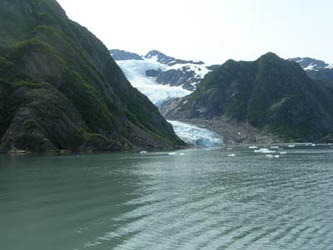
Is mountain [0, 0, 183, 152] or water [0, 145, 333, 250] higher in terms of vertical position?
mountain [0, 0, 183, 152]

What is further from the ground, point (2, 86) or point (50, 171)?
point (2, 86)

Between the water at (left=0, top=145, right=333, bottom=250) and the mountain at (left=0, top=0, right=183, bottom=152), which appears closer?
the water at (left=0, top=145, right=333, bottom=250)

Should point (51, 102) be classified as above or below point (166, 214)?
above

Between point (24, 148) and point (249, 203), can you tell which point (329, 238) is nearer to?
point (249, 203)

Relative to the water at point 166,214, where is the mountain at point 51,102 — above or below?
above

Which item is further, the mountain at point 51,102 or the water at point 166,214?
the mountain at point 51,102

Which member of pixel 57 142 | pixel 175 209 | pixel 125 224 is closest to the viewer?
pixel 125 224

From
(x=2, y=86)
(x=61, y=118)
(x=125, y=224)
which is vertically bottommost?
(x=125, y=224)

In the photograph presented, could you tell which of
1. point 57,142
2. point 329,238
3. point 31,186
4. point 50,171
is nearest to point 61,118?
point 57,142

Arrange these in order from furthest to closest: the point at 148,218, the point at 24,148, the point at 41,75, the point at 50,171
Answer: the point at 41,75
the point at 24,148
the point at 50,171
the point at 148,218

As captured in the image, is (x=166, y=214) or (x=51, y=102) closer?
(x=166, y=214)

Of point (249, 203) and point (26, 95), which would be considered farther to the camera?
point (26, 95)
